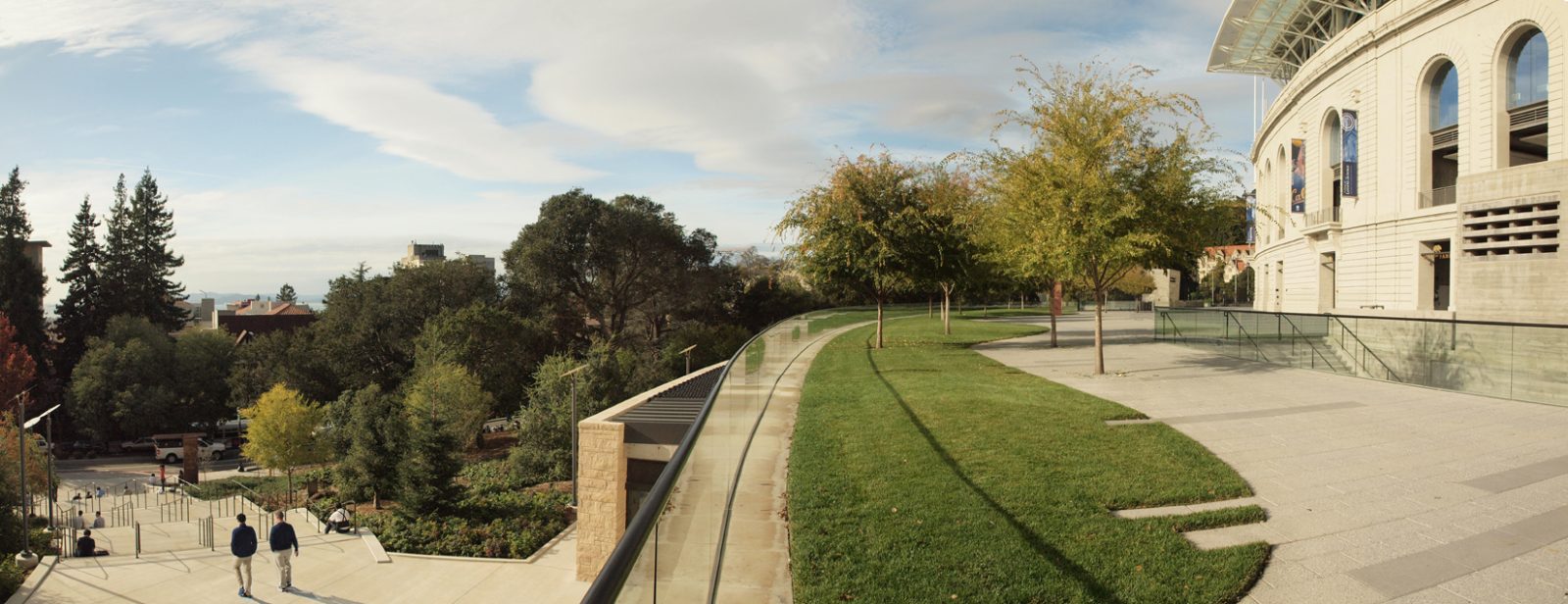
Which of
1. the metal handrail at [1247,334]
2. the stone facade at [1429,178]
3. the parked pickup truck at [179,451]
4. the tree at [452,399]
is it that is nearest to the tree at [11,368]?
the parked pickup truck at [179,451]

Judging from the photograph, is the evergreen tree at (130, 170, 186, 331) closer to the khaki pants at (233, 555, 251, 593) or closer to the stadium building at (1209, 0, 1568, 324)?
the khaki pants at (233, 555, 251, 593)

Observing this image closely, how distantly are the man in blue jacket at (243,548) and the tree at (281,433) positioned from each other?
1935 centimetres

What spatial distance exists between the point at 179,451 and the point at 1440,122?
68.2 m

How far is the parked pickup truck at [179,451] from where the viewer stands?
43.0 meters

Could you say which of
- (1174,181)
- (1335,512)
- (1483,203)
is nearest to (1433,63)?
(1483,203)

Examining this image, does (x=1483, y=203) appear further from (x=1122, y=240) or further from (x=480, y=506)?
(x=480, y=506)

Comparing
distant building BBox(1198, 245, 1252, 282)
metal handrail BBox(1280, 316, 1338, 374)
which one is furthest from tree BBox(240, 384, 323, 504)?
distant building BBox(1198, 245, 1252, 282)

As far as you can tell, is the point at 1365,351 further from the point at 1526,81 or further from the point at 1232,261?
the point at 1232,261

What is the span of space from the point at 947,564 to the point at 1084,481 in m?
2.49

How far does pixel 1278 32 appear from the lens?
173 feet

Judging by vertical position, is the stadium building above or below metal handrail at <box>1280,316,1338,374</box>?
above

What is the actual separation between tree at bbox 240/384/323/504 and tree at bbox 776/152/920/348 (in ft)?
88.1

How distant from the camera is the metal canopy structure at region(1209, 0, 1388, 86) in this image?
43500mm

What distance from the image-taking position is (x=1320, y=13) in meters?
43.5
